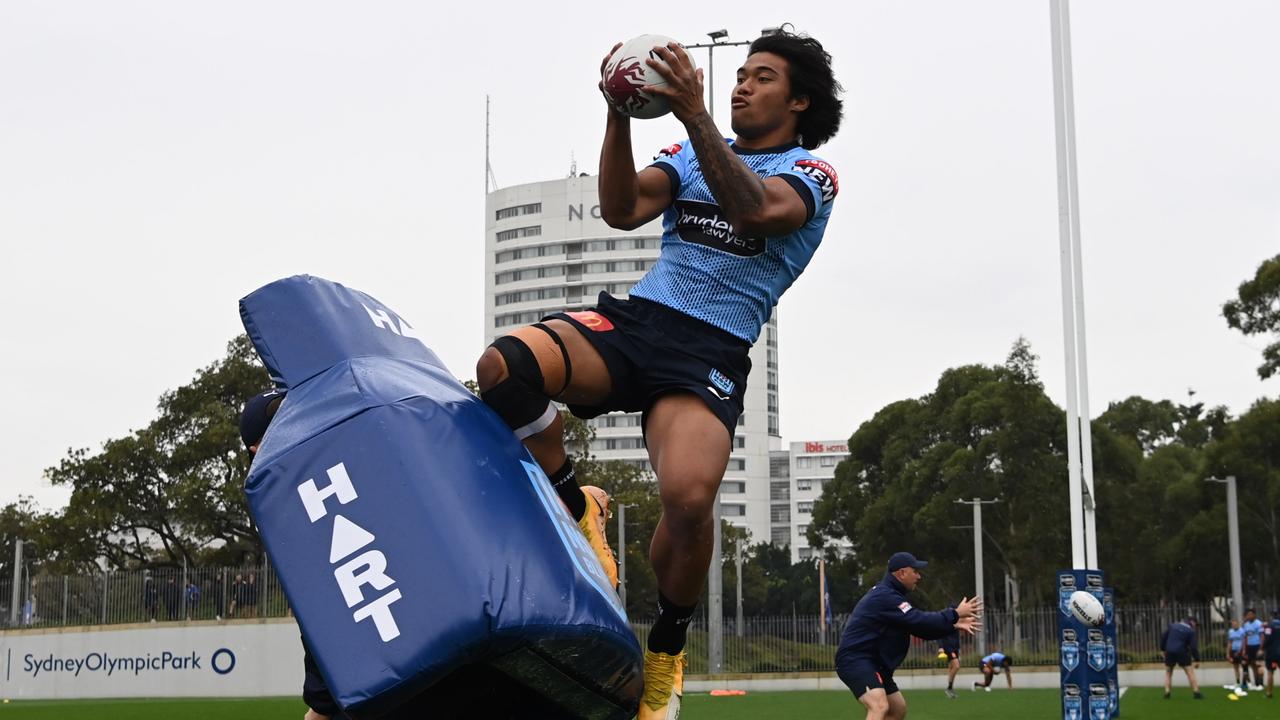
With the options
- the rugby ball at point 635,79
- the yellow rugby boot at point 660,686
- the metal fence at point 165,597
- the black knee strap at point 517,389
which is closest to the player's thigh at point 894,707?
the yellow rugby boot at point 660,686

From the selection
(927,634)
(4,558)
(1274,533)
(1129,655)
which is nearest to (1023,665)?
(1129,655)

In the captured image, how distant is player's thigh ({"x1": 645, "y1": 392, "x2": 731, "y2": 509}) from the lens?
4.71 m

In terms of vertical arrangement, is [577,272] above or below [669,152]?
above

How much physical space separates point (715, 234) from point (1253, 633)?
2827 centimetres

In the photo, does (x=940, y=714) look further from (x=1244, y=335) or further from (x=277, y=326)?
(x=1244, y=335)

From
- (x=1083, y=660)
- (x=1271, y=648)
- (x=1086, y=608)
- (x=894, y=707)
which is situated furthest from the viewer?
(x=1271, y=648)

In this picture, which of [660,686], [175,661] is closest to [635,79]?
[660,686]

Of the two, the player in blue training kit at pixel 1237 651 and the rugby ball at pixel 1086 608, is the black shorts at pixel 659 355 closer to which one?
the rugby ball at pixel 1086 608

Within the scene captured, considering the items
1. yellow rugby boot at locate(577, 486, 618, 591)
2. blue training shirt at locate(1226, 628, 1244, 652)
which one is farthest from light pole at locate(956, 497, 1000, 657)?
yellow rugby boot at locate(577, 486, 618, 591)

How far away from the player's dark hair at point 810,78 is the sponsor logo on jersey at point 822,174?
351 mm

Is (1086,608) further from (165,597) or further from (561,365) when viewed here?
(165,597)

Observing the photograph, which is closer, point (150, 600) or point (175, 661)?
point (175, 661)

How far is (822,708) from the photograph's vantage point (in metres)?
24.1

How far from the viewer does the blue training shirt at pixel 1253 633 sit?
29.3 m
